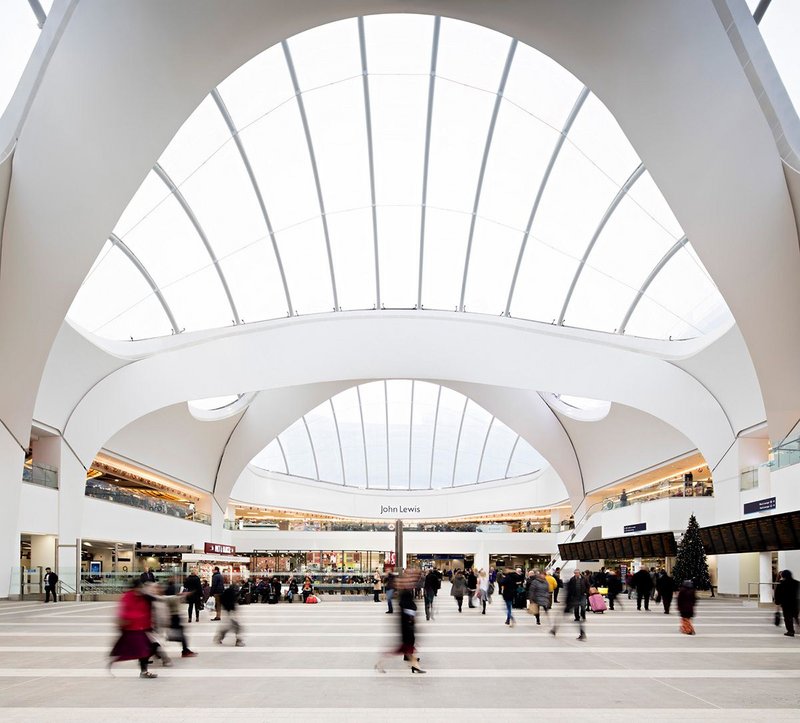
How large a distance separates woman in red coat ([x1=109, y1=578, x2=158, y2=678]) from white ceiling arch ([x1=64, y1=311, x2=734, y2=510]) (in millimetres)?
20993

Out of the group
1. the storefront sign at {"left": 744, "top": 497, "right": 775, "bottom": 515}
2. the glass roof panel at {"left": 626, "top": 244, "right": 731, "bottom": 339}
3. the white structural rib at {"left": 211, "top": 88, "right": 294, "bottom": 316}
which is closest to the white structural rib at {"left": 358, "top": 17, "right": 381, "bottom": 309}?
the white structural rib at {"left": 211, "top": 88, "right": 294, "bottom": 316}

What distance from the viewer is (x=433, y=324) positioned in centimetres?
3188

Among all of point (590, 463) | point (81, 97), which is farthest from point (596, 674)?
point (590, 463)

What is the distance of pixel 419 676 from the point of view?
10.4m

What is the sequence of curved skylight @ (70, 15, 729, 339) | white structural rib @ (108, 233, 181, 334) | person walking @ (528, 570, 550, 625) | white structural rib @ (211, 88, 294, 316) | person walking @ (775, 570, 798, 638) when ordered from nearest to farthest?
person walking @ (775, 570, 798, 638)
person walking @ (528, 570, 550, 625)
curved skylight @ (70, 15, 729, 339)
white structural rib @ (211, 88, 294, 316)
white structural rib @ (108, 233, 181, 334)

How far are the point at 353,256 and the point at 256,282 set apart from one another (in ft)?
12.9

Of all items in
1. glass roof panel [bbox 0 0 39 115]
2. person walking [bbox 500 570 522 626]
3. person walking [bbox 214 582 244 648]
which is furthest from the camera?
person walking [bbox 500 570 522 626]

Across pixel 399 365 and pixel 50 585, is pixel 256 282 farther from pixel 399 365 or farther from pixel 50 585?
pixel 50 585

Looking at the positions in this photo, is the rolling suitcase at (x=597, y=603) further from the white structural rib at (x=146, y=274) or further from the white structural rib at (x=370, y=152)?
the white structural rib at (x=146, y=274)

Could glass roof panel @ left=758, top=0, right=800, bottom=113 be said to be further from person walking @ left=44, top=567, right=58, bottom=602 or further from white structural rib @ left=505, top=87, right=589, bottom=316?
person walking @ left=44, top=567, right=58, bottom=602

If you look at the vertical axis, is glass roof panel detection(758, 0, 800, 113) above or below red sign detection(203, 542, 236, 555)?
above

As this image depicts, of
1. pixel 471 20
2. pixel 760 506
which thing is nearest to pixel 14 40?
pixel 471 20

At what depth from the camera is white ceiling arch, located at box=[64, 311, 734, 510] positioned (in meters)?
30.0

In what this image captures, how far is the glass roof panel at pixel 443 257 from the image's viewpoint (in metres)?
28.6
